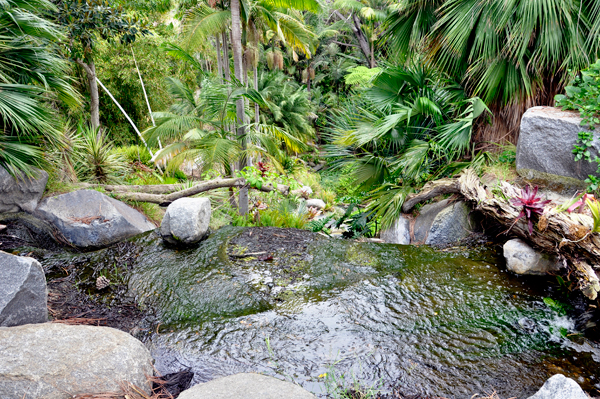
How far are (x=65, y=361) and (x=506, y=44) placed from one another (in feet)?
21.7

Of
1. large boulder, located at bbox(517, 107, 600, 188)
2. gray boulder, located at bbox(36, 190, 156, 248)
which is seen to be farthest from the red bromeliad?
gray boulder, located at bbox(36, 190, 156, 248)

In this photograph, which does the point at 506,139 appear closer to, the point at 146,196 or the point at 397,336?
the point at 397,336

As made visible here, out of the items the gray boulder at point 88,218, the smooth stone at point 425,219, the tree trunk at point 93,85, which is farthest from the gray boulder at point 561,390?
the tree trunk at point 93,85

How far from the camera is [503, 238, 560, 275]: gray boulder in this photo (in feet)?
13.8

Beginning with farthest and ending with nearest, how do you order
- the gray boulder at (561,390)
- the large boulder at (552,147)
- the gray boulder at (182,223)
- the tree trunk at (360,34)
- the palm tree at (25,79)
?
the tree trunk at (360,34)
the large boulder at (552,147)
the gray boulder at (182,223)
the palm tree at (25,79)
the gray boulder at (561,390)

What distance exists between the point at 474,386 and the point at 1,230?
583 cm

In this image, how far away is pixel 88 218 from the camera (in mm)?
5336

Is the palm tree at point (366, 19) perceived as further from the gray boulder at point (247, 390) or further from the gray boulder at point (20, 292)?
the gray boulder at point (247, 390)

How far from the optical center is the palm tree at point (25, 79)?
4.68 m

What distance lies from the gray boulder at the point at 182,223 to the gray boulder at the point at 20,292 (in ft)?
6.57

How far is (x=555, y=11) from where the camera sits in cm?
525

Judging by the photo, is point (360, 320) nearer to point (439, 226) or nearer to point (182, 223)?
point (182, 223)

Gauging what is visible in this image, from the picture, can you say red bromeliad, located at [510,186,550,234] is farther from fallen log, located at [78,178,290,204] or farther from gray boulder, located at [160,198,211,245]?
gray boulder, located at [160,198,211,245]

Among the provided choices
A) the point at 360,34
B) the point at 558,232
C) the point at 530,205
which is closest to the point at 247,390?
the point at 558,232
